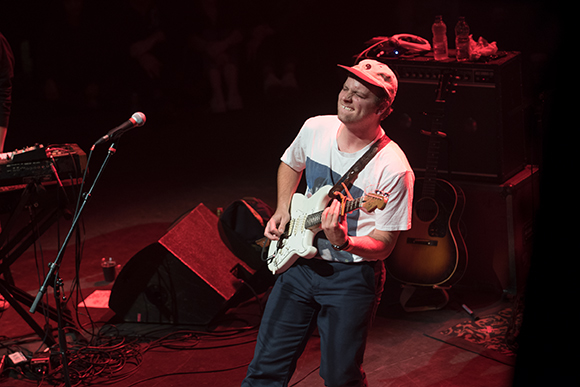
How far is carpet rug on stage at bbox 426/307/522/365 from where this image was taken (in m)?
3.88

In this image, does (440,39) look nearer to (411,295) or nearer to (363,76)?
(411,295)

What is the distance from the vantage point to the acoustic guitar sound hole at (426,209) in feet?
14.4

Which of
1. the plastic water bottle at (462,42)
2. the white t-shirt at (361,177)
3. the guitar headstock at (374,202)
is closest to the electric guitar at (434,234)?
the plastic water bottle at (462,42)

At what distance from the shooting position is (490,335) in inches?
161

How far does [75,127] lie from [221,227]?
5.86 m

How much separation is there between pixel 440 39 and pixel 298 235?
235 centimetres

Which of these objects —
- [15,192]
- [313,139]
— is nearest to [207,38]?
[15,192]

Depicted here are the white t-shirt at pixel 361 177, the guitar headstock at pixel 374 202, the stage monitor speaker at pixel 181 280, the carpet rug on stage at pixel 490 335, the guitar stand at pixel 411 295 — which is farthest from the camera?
the guitar stand at pixel 411 295

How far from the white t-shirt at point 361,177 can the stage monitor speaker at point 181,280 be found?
1.42 meters

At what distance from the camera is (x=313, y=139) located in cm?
297

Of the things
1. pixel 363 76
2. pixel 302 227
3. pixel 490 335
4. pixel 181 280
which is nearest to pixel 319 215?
pixel 302 227

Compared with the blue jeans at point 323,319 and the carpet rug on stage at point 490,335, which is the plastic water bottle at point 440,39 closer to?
the carpet rug on stage at point 490,335

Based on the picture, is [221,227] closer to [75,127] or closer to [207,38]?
[75,127]

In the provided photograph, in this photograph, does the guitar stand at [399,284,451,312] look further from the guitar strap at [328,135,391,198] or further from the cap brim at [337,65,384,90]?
the cap brim at [337,65,384,90]
